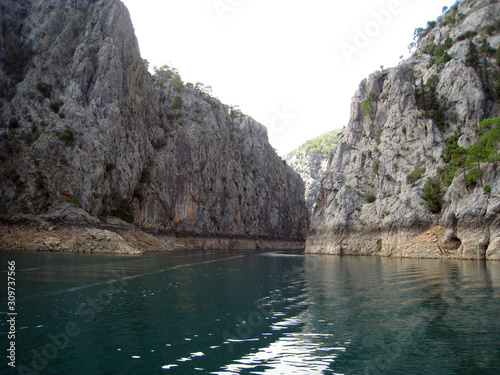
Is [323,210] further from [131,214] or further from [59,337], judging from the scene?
[59,337]

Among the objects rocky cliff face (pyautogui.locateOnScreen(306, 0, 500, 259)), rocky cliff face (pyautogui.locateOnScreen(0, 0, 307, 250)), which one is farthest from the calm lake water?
rocky cliff face (pyautogui.locateOnScreen(0, 0, 307, 250))

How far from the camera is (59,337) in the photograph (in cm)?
1023

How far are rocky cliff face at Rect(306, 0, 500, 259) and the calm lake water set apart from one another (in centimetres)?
3465

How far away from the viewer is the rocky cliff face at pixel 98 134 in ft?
192

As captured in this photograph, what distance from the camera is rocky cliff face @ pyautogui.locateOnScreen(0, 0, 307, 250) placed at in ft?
192

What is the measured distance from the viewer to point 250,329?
1173 centimetres

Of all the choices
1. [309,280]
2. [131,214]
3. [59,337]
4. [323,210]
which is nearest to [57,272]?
[59,337]

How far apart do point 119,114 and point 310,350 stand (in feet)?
233

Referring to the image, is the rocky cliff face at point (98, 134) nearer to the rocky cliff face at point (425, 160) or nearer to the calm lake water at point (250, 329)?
the rocky cliff face at point (425, 160)

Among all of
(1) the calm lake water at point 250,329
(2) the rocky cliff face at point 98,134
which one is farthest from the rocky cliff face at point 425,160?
(2) the rocky cliff face at point 98,134

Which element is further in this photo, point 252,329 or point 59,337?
point 252,329

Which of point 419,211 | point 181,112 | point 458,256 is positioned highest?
point 181,112

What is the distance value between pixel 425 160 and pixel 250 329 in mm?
64560

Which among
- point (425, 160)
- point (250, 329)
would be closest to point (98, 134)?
point (425, 160)
